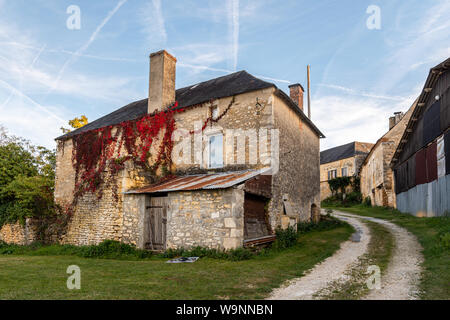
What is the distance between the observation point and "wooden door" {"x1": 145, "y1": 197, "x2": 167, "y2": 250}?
35.2 feet

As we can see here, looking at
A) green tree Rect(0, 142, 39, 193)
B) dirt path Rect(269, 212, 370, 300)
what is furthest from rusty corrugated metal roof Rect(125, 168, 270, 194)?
green tree Rect(0, 142, 39, 193)

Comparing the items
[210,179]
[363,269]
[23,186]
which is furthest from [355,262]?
[23,186]

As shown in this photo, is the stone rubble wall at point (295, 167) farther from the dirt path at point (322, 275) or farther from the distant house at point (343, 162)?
the distant house at point (343, 162)

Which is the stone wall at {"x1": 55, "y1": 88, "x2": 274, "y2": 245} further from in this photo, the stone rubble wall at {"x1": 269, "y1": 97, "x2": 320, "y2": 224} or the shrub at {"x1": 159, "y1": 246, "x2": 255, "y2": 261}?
the shrub at {"x1": 159, "y1": 246, "x2": 255, "y2": 261}

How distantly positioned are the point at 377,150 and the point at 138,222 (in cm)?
1988

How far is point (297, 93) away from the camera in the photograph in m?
16.7

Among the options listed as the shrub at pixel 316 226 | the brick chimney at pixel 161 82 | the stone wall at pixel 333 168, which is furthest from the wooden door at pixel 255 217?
the stone wall at pixel 333 168

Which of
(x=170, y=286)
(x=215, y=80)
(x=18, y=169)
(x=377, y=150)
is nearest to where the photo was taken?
(x=170, y=286)

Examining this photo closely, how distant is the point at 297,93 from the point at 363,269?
450 inches

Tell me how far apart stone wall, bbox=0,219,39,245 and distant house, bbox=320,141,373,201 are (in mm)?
27575

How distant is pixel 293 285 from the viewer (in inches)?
234

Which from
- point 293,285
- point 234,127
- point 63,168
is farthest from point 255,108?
point 63,168

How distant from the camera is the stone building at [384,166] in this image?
840 inches

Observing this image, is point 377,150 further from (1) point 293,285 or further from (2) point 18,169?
(2) point 18,169
